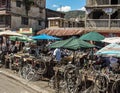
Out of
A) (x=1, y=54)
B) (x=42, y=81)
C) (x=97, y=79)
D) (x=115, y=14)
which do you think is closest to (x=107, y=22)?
(x=115, y=14)

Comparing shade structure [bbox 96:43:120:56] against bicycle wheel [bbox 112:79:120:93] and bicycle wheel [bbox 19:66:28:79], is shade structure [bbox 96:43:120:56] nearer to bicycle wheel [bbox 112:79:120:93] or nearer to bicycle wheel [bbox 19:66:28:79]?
bicycle wheel [bbox 112:79:120:93]

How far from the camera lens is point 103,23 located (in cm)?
3566

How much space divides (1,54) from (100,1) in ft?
56.0

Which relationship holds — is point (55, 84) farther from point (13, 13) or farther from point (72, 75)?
point (13, 13)

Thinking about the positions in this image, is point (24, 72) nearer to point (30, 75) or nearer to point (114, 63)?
point (30, 75)

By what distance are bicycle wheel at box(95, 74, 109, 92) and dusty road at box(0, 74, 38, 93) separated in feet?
15.1

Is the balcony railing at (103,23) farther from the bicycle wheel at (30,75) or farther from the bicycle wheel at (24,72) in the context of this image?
the bicycle wheel at (30,75)

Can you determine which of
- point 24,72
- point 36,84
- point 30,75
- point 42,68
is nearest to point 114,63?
point 36,84

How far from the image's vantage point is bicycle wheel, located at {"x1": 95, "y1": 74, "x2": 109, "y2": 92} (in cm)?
1370

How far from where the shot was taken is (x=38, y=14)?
184 feet

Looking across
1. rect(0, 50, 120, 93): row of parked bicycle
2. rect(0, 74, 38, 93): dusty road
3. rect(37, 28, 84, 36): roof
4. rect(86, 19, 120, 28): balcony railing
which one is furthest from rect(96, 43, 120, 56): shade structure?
rect(86, 19, 120, 28): balcony railing

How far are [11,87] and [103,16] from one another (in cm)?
2323

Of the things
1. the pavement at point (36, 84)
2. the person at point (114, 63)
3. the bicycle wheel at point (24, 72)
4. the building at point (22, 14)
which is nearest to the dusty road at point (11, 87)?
the pavement at point (36, 84)

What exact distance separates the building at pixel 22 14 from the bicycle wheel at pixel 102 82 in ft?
110
